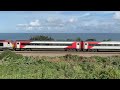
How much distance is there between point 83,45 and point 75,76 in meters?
37.7

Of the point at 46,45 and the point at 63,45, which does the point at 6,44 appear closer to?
the point at 46,45

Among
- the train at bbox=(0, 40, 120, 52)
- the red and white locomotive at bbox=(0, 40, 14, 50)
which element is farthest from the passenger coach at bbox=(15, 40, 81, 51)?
the red and white locomotive at bbox=(0, 40, 14, 50)

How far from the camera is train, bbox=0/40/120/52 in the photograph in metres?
Answer: 62.5

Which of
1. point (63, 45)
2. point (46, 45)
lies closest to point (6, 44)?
point (46, 45)

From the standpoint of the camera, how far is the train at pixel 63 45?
62.5 meters

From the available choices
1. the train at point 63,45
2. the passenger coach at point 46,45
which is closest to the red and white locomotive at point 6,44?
the train at point 63,45

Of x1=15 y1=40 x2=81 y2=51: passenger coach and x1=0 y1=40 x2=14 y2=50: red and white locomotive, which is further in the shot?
x1=0 y1=40 x2=14 y2=50: red and white locomotive

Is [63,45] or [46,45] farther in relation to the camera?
[46,45]

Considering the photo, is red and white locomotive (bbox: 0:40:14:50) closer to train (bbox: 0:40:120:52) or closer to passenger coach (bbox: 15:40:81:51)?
train (bbox: 0:40:120:52)

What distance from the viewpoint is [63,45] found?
6284cm

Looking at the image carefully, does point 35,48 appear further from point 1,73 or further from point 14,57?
point 1,73
